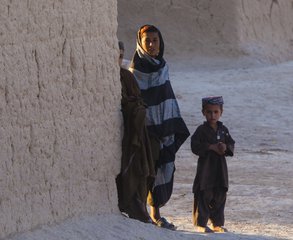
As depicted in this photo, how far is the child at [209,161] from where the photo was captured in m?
6.73

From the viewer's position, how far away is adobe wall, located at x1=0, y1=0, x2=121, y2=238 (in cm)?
508

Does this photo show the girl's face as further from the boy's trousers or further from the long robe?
the boy's trousers

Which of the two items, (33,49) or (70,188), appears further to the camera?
(70,188)

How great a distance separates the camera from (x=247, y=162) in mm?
10984

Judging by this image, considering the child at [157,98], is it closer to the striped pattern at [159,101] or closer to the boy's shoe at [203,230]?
the striped pattern at [159,101]

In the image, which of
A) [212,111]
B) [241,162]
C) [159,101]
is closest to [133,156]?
[159,101]

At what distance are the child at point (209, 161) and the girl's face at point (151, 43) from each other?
497 mm

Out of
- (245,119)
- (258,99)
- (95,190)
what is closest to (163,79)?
(95,190)

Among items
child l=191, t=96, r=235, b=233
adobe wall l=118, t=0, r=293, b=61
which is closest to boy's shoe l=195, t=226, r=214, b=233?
child l=191, t=96, r=235, b=233

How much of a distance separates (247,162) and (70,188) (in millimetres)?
5573

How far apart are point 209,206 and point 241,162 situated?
4142mm

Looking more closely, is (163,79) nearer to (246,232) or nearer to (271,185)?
(246,232)

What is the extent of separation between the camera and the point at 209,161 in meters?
6.77

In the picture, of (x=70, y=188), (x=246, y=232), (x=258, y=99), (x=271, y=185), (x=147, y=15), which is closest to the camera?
(x=70, y=188)
